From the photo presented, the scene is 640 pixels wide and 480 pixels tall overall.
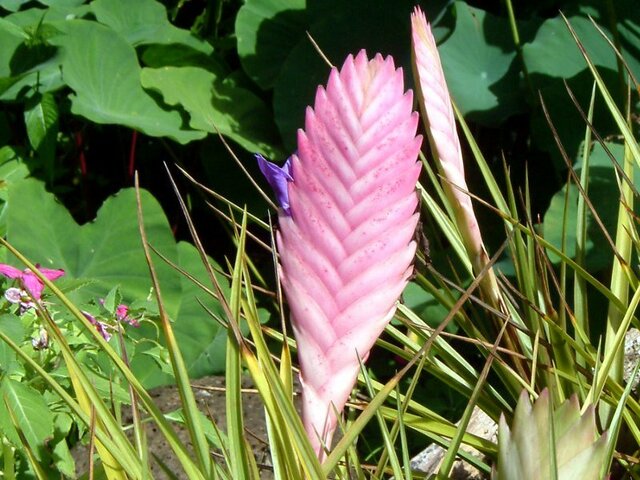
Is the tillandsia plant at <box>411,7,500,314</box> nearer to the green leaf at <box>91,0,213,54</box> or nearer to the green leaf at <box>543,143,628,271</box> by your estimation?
the green leaf at <box>543,143,628,271</box>

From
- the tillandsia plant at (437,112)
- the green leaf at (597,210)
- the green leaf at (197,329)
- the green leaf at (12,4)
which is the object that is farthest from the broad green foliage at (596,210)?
the green leaf at (12,4)

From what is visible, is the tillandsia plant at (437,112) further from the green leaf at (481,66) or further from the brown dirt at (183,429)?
the green leaf at (481,66)

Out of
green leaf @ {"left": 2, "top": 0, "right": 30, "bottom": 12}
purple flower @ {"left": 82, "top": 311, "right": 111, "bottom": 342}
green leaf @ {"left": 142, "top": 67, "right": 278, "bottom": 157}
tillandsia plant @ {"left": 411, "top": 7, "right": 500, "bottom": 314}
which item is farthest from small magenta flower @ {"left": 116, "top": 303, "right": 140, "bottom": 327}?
green leaf @ {"left": 2, "top": 0, "right": 30, "bottom": 12}

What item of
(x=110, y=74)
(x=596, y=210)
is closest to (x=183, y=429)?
(x=596, y=210)

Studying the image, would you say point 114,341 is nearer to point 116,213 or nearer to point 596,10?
point 116,213

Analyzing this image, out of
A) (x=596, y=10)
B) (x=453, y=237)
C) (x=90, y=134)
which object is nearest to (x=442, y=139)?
(x=453, y=237)

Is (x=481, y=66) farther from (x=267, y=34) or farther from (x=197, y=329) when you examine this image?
(x=197, y=329)
